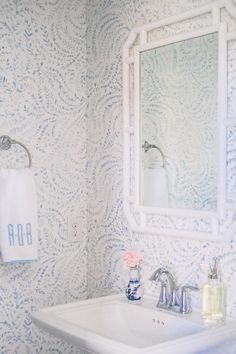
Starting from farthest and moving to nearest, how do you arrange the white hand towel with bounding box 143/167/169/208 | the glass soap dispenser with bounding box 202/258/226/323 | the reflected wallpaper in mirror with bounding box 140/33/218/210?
1. the white hand towel with bounding box 143/167/169/208
2. the reflected wallpaper in mirror with bounding box 140/33/218/210
3. the glass soap dispenser with bounding box 202/258/226/323

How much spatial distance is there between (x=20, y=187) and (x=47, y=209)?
0.26 m

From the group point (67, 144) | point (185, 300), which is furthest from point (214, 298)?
point (67, 144)

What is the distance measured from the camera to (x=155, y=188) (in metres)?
2.31

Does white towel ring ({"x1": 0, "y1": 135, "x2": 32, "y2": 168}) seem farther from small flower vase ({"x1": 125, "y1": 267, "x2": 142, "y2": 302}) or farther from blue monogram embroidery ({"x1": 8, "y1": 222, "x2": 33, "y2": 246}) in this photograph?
small flower vase ({"x1": 125, "y1": 267, "x2": 142, "y2": 302})

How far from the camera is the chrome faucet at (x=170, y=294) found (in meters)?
2.10

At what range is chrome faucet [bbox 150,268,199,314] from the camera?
210cm

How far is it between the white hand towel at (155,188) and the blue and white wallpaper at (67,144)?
163 mm

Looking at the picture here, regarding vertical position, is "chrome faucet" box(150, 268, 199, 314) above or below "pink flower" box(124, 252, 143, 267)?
below

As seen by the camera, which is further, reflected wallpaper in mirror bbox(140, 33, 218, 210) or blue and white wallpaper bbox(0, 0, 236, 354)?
blue and white wallpaper bbox(0, 0, 236, 354)

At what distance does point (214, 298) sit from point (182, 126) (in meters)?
0.69

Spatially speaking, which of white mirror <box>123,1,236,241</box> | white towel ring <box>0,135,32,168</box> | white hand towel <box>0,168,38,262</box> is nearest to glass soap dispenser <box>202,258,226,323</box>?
white mirror <box>123,1,236,241</box>

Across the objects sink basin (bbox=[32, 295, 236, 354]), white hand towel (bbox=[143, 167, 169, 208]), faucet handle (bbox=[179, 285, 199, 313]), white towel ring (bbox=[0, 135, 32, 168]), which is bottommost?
sink basin (bbox=[32, 295, 236, 354])

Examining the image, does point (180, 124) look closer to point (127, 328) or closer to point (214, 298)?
point (214, 298)

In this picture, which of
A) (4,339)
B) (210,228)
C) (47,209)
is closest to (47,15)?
(47,209)
